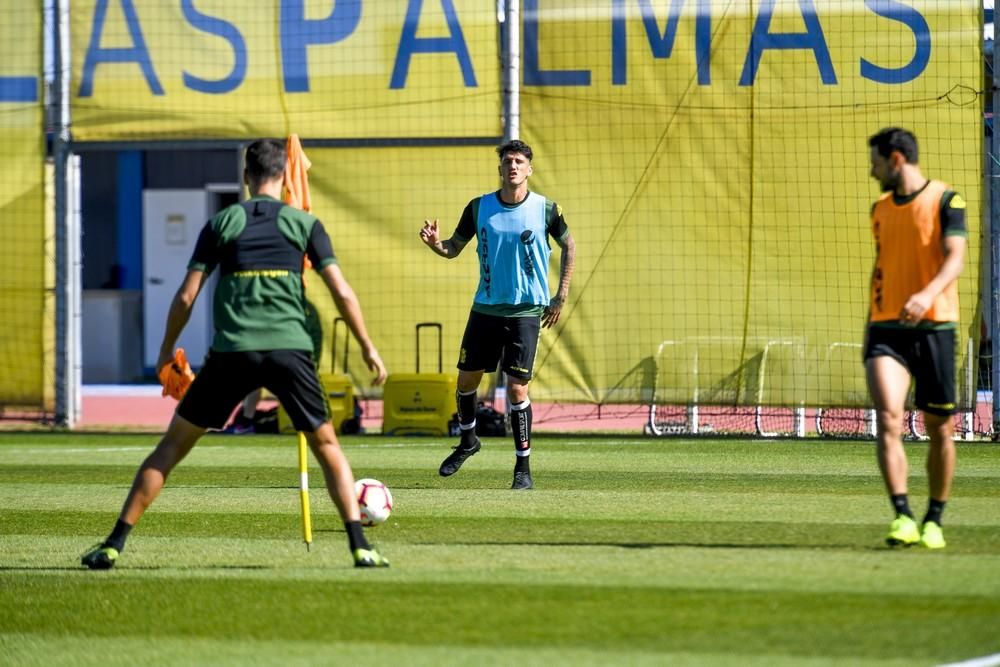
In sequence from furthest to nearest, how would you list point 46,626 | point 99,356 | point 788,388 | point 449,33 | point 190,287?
point 99,356, point 449,33, point 788,388, point 190,287, point 46,626

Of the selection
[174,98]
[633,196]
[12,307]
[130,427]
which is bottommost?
[130,427]

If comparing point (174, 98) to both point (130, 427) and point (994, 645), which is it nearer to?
point (130, 427)

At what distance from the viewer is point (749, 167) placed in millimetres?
17750

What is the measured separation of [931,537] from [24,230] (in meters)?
13.9

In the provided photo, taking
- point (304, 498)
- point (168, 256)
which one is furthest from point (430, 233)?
point (168, 256)

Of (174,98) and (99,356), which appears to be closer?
(174,98)

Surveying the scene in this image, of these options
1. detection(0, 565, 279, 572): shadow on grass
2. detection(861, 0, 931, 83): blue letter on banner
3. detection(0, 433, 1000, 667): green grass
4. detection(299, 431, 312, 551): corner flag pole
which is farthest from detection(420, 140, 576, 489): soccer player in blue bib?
detection(861, 0, 931, 83): blue letter on banner

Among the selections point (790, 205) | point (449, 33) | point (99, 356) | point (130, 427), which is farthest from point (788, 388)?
point (99, 356)

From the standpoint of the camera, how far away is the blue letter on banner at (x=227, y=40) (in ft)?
62.8

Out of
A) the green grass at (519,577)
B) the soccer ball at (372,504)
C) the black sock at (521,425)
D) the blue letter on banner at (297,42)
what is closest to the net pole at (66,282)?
the blue letter on banner at (297,42)

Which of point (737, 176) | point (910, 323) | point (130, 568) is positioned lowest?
point (130, 568)

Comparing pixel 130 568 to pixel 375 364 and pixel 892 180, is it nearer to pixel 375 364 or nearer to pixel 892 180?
pixel 375 364

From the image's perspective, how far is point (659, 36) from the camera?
17984 millimetres

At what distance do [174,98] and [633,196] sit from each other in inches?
217
